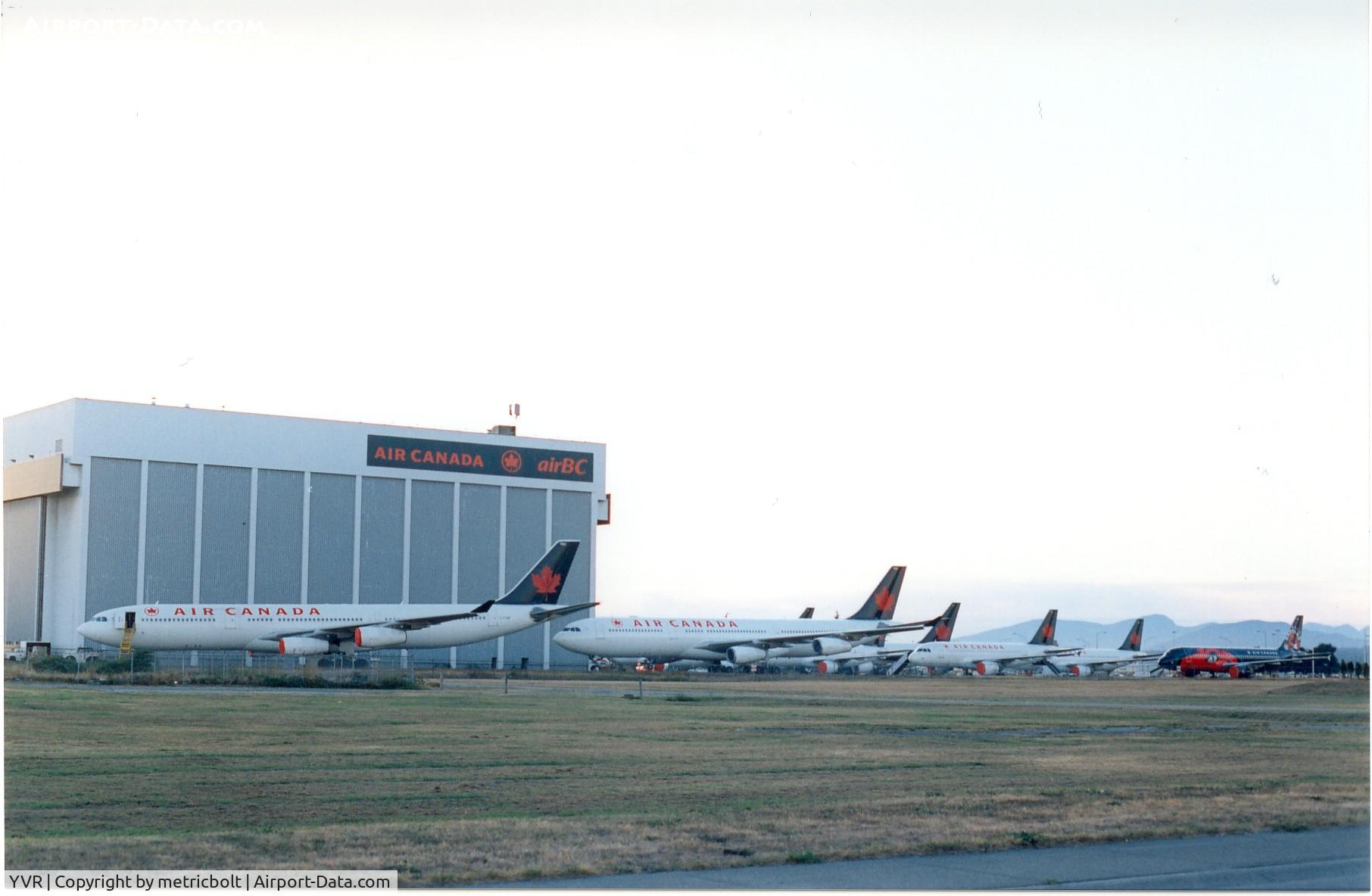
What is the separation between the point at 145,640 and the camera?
54906mm

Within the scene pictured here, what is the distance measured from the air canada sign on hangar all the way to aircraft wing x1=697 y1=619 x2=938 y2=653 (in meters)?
12.7

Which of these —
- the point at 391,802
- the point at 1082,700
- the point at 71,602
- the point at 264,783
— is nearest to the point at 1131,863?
the point at 391,802

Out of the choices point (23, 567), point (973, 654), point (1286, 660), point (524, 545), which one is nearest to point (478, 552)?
point (524, 545)

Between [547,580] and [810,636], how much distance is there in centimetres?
1607

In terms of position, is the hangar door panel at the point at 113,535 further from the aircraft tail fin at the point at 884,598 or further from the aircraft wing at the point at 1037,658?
the aircraft wing at the point at 1037,658

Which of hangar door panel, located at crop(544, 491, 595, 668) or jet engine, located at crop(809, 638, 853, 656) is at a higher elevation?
hangar door panel, located at crop(544, 491, 595, 668)

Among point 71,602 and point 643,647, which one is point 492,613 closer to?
point 643,647

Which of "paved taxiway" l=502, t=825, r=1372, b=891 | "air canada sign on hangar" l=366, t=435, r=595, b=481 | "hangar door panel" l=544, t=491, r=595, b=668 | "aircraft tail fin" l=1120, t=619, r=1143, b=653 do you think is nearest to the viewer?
"paved taxiway" l=502, t=825, r=1372, b=891

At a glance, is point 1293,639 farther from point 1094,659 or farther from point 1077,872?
point 1077,872

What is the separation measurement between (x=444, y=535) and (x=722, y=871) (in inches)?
2440

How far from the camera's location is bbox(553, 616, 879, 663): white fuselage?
67875mm

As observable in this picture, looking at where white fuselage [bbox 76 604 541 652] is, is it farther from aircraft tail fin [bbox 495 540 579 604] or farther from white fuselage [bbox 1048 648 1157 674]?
white fuselage [bbox 1048 648 1157 674]
